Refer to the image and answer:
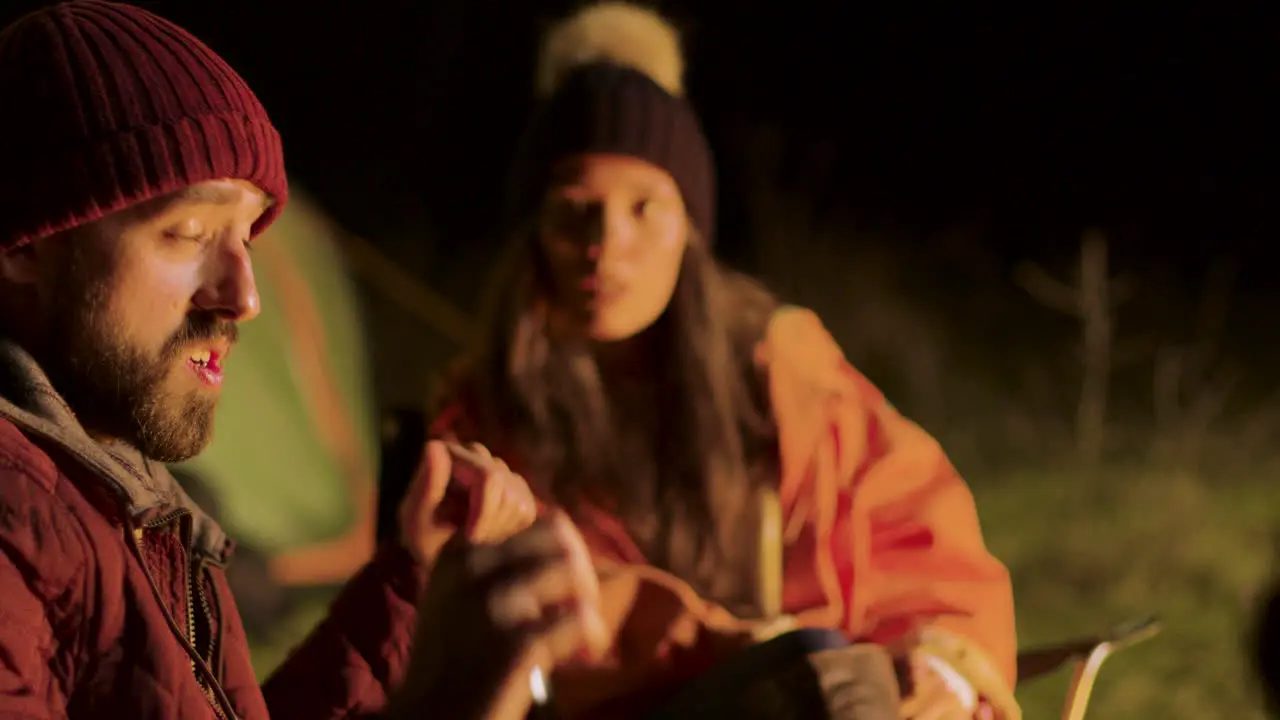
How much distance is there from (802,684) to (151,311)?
37.0 inches

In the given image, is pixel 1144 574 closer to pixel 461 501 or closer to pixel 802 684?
pixel 802 684

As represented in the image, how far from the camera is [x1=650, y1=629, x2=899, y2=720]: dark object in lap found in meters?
1.70

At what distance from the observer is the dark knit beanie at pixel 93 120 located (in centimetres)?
115

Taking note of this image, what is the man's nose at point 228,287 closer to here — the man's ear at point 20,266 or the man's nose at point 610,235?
the man's ear at point 20,266

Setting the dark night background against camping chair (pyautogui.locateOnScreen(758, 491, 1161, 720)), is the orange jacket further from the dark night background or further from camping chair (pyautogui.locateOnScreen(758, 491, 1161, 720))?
the dark night background

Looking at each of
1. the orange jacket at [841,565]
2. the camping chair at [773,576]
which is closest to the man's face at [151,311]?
the camping chair at [773,576]

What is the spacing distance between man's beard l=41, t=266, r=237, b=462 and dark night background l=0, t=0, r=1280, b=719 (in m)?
5.62

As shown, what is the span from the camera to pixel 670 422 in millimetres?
2539

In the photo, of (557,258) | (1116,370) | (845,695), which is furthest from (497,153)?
(845,695)

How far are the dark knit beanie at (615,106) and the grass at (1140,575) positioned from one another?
6.02 ft

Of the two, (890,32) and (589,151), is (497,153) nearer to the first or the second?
(890,32)

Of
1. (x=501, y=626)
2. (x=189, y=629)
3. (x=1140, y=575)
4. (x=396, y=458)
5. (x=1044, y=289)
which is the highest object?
(x=501, y=626)

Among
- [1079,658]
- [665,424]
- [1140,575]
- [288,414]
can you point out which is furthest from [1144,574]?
[288,414]

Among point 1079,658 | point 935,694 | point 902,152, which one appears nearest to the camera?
point 935,694
